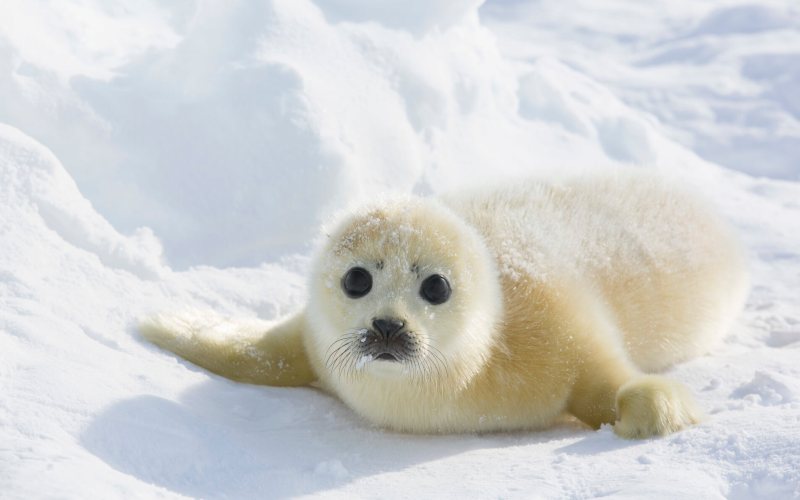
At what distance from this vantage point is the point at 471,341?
2.85 meters

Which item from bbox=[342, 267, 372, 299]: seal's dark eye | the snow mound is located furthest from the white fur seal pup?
the snow mound

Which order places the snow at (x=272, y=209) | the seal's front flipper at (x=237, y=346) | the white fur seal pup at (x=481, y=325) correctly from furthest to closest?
the seal's front flipper at (x=237, y=346)
the white fur seal pup at (x=481, y=325)
the snow at (x=272, y=209)

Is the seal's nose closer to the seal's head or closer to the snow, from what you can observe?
the seal's head

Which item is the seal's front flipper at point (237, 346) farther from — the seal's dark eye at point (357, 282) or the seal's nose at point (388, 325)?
the seal's nose at point (388, 325)

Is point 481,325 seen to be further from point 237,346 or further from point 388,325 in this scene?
point 237,346

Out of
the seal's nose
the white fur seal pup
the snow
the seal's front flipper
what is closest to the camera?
the snow

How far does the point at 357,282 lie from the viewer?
2.79m

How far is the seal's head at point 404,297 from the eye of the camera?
2.68 meters

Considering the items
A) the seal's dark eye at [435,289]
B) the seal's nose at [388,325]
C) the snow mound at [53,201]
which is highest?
the snow mound at [53,201]

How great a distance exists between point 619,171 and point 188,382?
2.11 metres

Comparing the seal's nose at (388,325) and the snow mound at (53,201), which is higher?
the snow mound at (53,201)

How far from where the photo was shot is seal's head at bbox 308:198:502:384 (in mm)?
2680

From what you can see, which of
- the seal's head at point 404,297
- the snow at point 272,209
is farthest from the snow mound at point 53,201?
the seal's head at point 404,297

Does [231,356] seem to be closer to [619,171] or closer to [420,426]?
[420,426]
